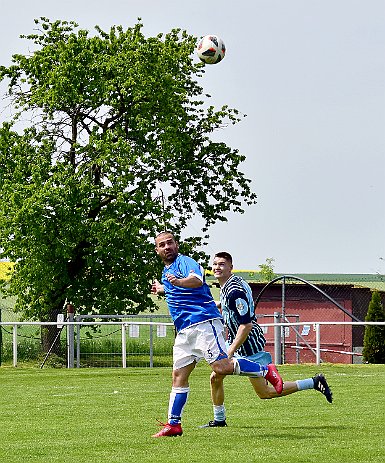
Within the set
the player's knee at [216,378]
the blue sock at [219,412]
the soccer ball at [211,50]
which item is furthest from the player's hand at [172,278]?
the soccer ball at [211,50]

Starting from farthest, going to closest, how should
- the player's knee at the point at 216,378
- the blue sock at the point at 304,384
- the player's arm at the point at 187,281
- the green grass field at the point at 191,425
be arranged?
the blue sock at the point at 304,384 < the player's knee at the point at 216,378 < the player's arm at the point at 187,281 < the green grass field at the point at 191,425

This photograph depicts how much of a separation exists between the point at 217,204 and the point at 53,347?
11.5 meters

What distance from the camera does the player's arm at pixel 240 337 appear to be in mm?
10719

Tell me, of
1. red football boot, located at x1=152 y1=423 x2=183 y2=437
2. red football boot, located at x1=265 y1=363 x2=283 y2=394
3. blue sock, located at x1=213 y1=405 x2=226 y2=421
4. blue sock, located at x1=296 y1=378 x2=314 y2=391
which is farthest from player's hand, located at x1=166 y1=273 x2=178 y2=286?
blue sock, located at x1=296 y1=378 x2=314 y2=391

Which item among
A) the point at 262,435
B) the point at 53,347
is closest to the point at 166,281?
the point at 262,435

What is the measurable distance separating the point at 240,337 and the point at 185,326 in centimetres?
57

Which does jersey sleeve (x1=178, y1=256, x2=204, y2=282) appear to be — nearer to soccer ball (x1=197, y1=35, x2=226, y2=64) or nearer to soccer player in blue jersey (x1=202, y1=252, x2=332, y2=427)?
soccer player in blue jersey (x1=202, y1=252, x2=332, y2=427)

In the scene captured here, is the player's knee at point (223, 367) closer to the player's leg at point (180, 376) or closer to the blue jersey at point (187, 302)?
the player's leg at point (180, 376)

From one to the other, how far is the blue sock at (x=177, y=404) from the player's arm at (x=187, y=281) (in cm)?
97

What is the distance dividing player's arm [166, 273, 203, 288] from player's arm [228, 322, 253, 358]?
77 centimetres

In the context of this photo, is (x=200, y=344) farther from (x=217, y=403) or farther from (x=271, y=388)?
(x=271, y=388)

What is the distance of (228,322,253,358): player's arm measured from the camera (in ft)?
35.2

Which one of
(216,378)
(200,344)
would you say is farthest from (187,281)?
(216,378)

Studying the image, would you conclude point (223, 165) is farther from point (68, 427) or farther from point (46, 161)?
point (68, 427)
